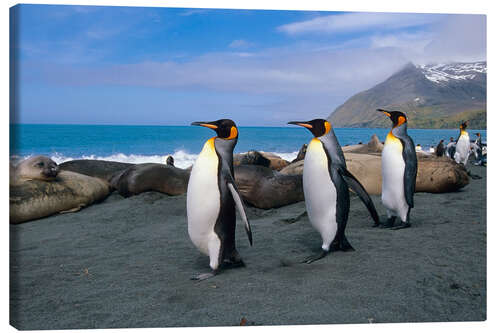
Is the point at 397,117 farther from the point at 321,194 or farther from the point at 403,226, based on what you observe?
the point at 321,194

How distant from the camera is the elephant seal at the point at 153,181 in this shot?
5809 mm

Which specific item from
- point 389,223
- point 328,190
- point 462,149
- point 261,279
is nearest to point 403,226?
point 389,223

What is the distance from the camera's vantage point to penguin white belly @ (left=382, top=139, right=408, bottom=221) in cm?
380

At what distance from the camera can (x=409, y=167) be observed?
3.84 meters

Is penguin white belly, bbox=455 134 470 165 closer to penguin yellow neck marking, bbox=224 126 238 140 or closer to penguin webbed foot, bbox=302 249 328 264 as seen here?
penguin webbed foot, bbox=302 249 328 264

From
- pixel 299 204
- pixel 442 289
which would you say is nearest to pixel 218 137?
pixel 442 289

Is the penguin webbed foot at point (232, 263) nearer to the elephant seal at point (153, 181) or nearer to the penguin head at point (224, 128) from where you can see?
the penguin head at point (224, 128)

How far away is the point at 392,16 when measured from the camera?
3305 millimetres

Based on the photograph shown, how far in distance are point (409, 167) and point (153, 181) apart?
354cm

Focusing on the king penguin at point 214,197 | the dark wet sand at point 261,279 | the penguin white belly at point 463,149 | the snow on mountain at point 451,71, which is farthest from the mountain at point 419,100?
the penguin white belly at point 463,149

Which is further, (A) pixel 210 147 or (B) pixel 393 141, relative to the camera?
(B) pixel 393 141

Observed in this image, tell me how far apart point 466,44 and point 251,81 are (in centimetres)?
187

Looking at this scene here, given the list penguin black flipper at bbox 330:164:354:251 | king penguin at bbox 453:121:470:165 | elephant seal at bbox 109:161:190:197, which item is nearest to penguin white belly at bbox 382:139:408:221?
penguin black flipper at bbox 330:164:354:251
